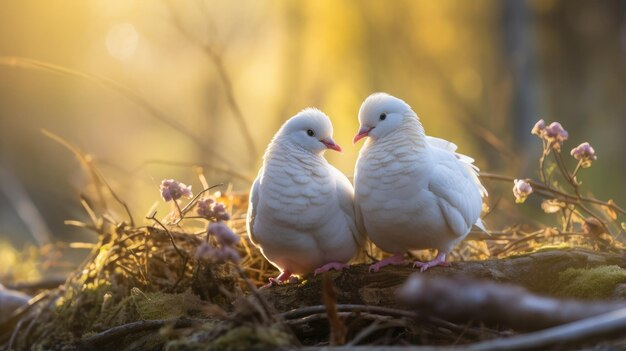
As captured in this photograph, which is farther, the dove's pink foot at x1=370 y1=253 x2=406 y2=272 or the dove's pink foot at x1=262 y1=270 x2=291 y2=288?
the dove's pink foot at x1=262 y1=270 x2=291 y2=288

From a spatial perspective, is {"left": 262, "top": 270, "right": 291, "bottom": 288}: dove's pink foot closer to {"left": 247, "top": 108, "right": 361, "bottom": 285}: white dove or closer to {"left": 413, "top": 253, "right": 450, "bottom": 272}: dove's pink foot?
{"left": 247, "top": 108, "right": 361, "bottom": 285}: white dove

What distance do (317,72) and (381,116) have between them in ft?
20.9

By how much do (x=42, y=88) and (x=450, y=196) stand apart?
10223mm

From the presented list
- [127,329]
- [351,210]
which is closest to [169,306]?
[127,329]

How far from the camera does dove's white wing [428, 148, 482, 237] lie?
113 inches

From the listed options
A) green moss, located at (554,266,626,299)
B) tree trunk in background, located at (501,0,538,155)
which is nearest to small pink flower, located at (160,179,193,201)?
green moss, located at (554,266,626,299)

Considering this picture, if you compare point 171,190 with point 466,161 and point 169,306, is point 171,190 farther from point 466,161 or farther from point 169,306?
point 466,161

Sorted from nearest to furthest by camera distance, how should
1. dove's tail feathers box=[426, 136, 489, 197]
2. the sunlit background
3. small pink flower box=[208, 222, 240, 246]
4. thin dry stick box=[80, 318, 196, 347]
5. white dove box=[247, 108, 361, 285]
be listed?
1. small pink flower box=[208, 222, 240, 246]
2. thin dry stick box=[80, 318, 196, 347]
3. white dove box=[247, 108, 361, 285]
4. dove's tail feathers box=[426, 136, 489, 197]
5. the sunlit background

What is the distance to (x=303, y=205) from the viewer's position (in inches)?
113

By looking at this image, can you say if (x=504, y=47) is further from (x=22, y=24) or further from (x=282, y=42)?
(x=22, y=24)

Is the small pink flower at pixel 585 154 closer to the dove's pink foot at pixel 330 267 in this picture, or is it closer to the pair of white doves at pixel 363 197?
the pair of white doves at pixel 363 197

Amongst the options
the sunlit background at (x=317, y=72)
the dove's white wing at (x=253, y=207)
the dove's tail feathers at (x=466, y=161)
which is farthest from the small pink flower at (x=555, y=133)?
the sunlit background at (x=317, y=72)

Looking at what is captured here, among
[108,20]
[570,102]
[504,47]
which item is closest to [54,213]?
[108,20]

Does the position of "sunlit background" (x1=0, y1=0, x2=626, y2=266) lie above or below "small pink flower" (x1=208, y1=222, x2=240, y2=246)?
above
